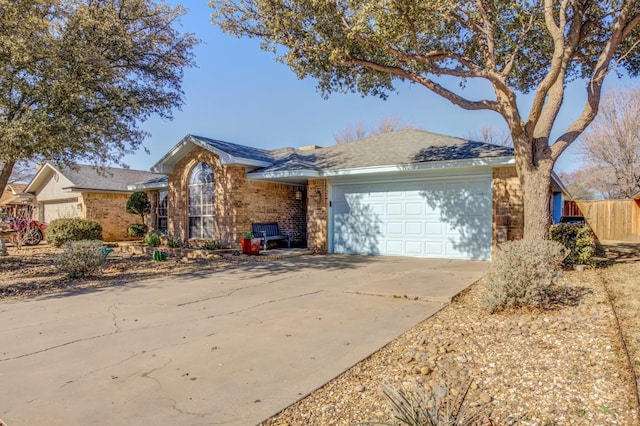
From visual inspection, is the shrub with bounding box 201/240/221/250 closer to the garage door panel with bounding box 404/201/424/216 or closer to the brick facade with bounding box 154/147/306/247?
the brick facade with bounding box 154/147/306/247

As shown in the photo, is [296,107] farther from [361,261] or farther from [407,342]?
[407,342]

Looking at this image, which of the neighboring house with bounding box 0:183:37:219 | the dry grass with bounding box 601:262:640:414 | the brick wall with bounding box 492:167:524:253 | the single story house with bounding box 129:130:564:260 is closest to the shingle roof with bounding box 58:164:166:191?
the neighboring house with bounding box 0:183:37:219

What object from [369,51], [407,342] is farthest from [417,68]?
[407,342]

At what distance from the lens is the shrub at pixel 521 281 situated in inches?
205

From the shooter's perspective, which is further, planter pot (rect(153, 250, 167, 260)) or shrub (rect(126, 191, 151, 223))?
shrub (rect(126, 191, 151, 223))

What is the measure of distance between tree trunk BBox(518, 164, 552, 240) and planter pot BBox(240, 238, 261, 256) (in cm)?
749

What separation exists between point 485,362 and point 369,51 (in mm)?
7522

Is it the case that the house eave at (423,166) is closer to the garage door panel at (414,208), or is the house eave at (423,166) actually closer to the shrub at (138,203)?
the garage door panel at (414,208)

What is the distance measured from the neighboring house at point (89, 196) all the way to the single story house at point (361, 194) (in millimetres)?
6017

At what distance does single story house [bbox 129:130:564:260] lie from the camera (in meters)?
10.6

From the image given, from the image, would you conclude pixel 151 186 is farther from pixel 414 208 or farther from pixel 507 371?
pixel 507 371

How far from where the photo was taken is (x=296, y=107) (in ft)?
73.5

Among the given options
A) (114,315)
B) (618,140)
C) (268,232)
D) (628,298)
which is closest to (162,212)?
(268,232)

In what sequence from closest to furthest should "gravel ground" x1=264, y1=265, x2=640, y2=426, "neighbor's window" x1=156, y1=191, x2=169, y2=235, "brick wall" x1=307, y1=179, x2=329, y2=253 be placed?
"gravel ground" x1=264, y1=265, x2=640, y2=426, "brick wall" x1=307, y1=179, x2=329, y2=253, "neighbor's window" x1=156, y1=191, x2=169, y2=235
